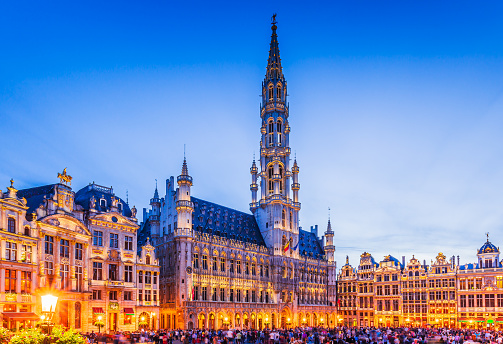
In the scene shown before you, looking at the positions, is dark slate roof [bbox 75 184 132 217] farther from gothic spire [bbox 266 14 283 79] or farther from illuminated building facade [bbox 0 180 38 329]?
gothic spire [bbox 266 14 283 79]

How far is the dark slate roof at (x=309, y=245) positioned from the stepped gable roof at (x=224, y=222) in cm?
1392

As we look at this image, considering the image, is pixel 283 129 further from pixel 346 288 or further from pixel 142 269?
pixel 142 269

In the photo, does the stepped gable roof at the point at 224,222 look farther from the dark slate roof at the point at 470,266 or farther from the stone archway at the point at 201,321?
the dark slate roof at the point at 470,266

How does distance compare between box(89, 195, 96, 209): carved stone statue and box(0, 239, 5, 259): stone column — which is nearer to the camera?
box(0, 239, 5, 259): stone column

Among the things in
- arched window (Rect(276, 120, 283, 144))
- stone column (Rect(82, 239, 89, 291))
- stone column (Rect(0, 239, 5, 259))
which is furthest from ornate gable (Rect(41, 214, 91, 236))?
arched window (Rect(276, 120, 283, 144))

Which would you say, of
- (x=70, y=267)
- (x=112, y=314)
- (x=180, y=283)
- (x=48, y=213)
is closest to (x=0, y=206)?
(x=48, y=213)

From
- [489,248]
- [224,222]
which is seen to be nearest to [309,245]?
[224,222]

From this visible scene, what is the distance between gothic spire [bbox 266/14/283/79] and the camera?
102 meters

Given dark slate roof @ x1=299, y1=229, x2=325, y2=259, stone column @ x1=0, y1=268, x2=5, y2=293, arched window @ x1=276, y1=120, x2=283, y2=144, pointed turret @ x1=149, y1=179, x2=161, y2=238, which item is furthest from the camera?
dark slate roof @ x1=299, y1=229, x2=325, y2=259

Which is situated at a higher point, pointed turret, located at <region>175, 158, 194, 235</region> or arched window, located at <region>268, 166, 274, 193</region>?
arched window, located at <region>268, 166, 274, 193</region>

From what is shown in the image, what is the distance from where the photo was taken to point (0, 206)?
43281mm

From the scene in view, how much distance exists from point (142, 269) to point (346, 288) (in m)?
58.5

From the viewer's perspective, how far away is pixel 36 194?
176 feet

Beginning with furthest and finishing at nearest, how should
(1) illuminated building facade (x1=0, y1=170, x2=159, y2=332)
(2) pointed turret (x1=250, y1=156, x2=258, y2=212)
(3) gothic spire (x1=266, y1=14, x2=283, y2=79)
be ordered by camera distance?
(3) gothic spire (x1=266, y1=14, x2=283, y2=79) < (2) pointed turret (x1=250, y1=156, x2=258, y2=212) < (1) illuminated building facade (x1=0, y1=170, x2=159, y2=332)
